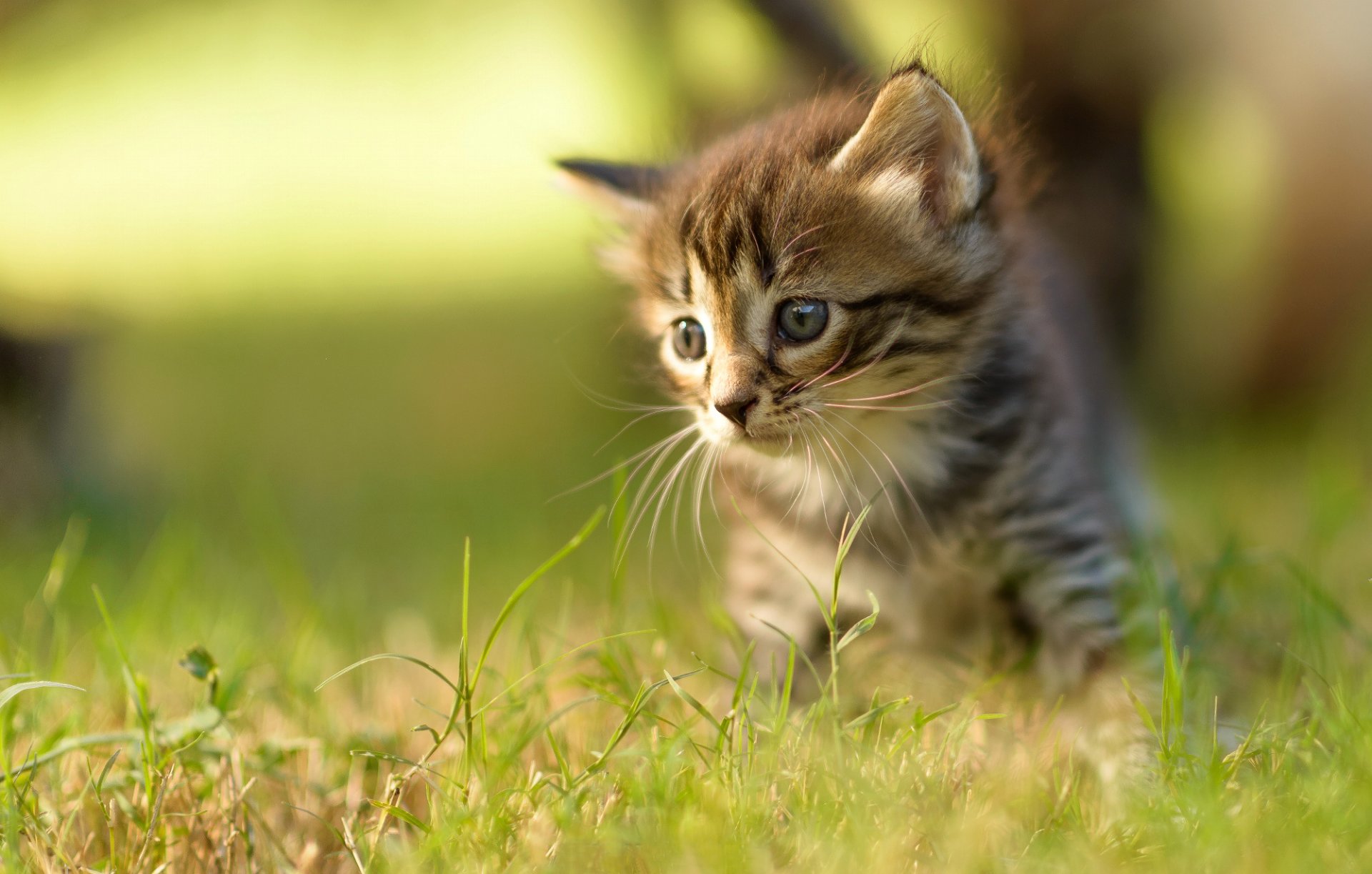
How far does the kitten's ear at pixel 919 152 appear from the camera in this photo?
1748 millimetres

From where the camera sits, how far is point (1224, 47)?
166 inches

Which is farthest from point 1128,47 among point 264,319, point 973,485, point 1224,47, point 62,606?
point 264,319

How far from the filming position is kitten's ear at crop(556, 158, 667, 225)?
2.19 meters

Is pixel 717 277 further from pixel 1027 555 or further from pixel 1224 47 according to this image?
pixel 1224 47

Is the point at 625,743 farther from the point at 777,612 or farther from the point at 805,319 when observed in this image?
the point at 805,319

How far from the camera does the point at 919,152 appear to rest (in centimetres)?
188

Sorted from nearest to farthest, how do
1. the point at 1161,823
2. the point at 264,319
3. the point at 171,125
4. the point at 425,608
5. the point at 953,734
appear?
1. the point at 1161,823
2. the point at 953,734
3. the point at 425,608
4. the point at 171,125
5. the point at 264,319

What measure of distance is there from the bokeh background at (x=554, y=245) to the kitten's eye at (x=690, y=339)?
0.24 m

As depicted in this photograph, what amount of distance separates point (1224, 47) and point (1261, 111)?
0.95 ft

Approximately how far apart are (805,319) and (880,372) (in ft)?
0.53

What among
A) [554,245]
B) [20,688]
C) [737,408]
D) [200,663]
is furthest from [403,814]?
[554,245]

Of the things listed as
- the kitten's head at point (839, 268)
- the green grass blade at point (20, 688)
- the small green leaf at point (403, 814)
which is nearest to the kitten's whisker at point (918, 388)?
the kitten's head at point (839, 268)

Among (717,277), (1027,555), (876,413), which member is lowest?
(1027,555)

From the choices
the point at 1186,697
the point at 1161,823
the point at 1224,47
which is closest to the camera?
the point at 1161,823
